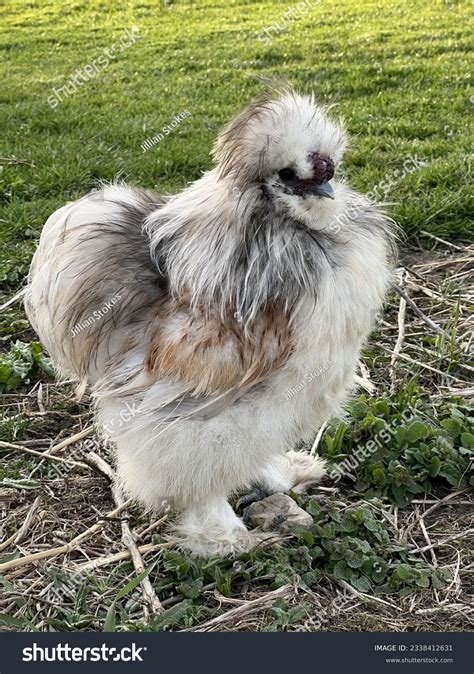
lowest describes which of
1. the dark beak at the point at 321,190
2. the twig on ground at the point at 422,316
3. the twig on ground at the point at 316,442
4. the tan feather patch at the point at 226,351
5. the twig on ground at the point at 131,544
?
the twig on ground at the point at 316,442

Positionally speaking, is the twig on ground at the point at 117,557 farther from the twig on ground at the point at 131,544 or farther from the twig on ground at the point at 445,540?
the twig on ground at the point at 445,540

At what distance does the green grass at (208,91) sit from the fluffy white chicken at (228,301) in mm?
2393

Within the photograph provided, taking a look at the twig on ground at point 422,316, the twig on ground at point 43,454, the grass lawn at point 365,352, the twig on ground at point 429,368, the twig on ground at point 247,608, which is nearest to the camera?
the twig on ground at point 247,608

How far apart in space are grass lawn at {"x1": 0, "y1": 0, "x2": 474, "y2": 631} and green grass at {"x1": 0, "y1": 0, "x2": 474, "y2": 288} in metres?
0.03

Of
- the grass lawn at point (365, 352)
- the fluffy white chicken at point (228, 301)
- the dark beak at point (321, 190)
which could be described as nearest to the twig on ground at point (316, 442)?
the grass lawn at point (365, 352)

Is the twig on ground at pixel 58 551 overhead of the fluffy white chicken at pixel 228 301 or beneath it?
beneath

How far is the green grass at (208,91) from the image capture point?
20.9 ft

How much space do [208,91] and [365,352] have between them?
16.5 ft

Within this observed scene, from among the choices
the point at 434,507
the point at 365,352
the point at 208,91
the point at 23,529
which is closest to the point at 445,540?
the point at 434,507

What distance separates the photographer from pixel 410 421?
158 inches

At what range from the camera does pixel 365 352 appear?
4.74 metres

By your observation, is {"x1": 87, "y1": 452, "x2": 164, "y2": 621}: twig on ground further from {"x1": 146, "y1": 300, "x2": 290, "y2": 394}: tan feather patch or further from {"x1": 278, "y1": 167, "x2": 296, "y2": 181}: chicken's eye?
{"x1": 278, "y1": 167, "x2": 296, "y2": 181}: chicken's eye

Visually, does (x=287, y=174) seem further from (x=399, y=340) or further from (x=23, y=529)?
(x=399, y=340)

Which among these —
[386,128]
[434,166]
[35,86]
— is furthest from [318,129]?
[35,86]
